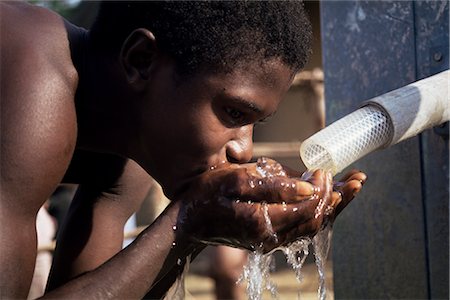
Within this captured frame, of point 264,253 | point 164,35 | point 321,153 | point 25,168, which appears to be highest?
point 164,35

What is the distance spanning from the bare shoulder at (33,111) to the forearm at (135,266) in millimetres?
216

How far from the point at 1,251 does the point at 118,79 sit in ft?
1.82

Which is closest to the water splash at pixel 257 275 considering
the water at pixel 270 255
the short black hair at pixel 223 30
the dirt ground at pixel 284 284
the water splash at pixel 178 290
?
the water at pixel 270 255

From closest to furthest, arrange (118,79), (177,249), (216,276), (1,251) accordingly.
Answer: (1,251) < (177,249) < (118,79) < (216,276)

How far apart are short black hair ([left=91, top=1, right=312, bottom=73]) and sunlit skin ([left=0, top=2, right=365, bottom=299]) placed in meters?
0.03

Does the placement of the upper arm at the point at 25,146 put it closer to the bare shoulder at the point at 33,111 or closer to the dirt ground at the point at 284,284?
the bare shoulder at the point at 33,111

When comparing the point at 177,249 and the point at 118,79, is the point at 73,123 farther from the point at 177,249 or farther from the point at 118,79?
the point at 177,249

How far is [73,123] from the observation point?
2.22 m

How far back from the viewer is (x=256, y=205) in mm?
2121

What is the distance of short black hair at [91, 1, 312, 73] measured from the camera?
7.41 feet

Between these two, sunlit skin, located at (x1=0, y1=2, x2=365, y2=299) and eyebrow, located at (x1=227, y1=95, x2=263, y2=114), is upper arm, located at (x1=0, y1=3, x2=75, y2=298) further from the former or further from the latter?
eyebrow, located at (x1=227, y1=95, x2=263, y2=114)

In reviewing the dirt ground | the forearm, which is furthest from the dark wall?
the dirt ground

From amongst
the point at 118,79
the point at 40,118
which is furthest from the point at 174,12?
the point at 40,118

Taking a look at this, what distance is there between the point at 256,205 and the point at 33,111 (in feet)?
1.78
